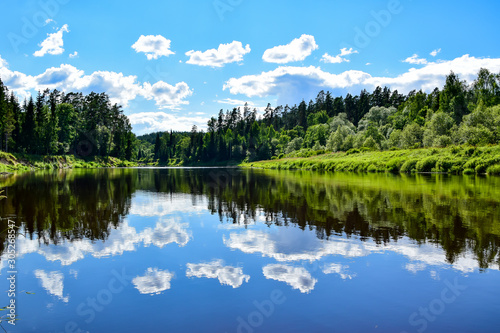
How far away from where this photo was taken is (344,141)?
88.3 meters

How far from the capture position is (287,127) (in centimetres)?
18838

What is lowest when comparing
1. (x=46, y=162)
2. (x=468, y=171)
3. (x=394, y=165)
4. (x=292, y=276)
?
(x=292, y=276)

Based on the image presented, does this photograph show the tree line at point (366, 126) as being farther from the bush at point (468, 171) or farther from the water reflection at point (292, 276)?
the water reflection at point (292, 276)

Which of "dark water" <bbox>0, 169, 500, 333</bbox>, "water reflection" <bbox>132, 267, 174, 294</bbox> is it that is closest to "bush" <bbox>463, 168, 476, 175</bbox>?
"dark water" <bbox>0, 169, 500, 333</bbox>

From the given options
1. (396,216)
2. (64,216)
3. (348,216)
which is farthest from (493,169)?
(64,216)

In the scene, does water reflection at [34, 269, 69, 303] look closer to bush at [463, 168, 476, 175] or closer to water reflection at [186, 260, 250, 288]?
water reflection at [186, 260, 250, 288]

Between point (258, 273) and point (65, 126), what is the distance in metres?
113

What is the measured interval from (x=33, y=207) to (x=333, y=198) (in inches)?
650

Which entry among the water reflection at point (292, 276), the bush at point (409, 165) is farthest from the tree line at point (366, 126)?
the water reflection at point (292, 276)

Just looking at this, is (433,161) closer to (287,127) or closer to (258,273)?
(258,273)

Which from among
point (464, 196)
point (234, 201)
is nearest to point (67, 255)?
point (234, 201)

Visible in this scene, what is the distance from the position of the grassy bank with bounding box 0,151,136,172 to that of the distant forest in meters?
3.23

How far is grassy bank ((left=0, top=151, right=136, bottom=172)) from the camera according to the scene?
6331 cm

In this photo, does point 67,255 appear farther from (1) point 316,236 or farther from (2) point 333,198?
(2) point 333,198
